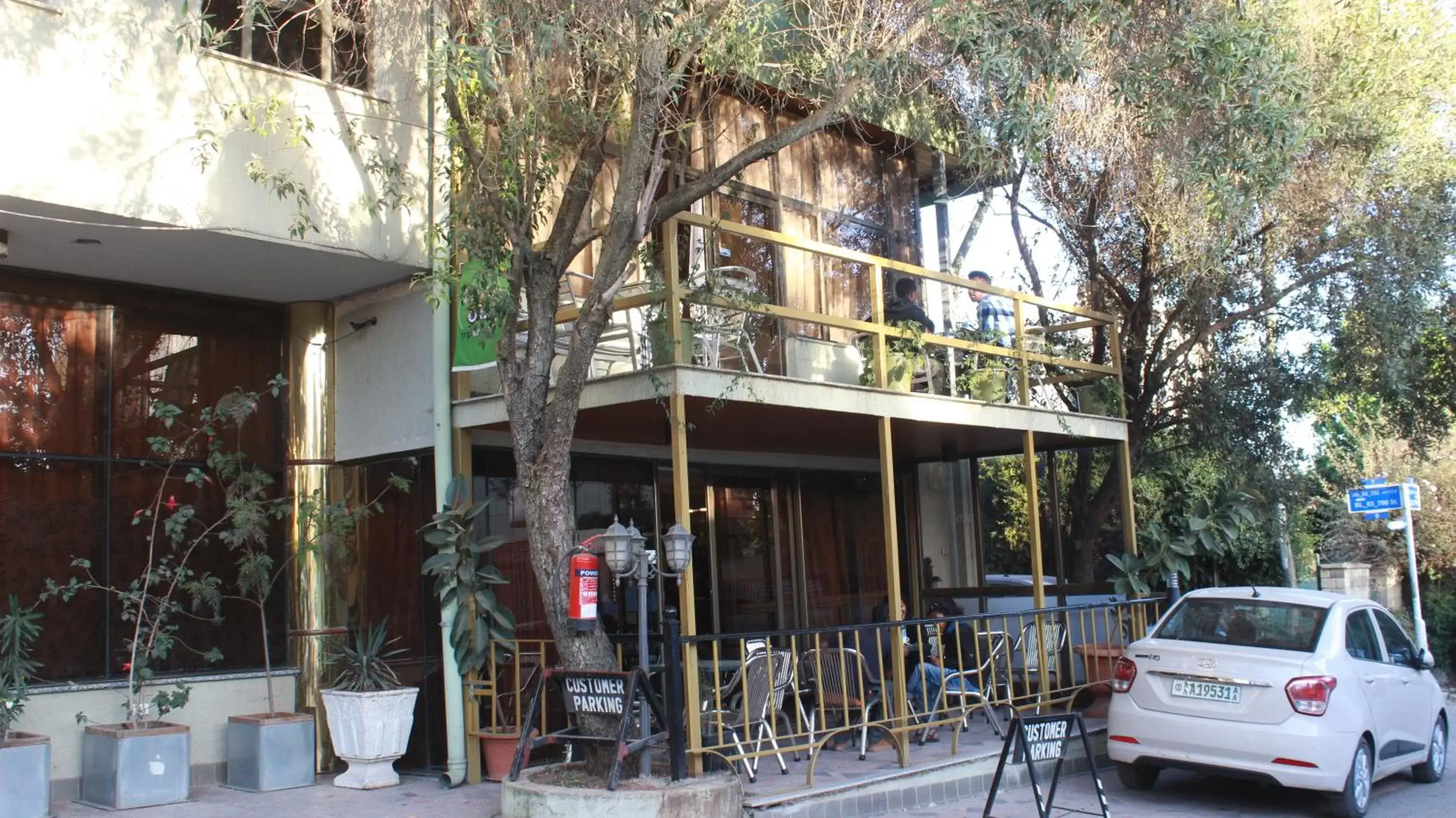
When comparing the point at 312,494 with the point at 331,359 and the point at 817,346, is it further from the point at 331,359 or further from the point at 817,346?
the point at 817,346

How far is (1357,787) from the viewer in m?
8.45

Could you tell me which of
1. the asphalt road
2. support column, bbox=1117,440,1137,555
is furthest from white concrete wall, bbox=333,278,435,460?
support column, bbox=1117,440,1137,555

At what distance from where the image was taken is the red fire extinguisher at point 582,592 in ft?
25.9

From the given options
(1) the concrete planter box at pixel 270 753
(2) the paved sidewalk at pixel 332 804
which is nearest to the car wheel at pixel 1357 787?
(2) the paved sidewalk at pixel 332 804

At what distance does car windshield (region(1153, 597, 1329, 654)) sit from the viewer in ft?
29.4

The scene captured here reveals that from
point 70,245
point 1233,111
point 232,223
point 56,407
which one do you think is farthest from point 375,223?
point 1233,111

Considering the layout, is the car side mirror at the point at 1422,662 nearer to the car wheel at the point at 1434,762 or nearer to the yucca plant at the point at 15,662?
the car wheel at the point at 1434,762

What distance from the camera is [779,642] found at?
11.5 m

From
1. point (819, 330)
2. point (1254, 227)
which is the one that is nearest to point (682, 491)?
point (819, 330)

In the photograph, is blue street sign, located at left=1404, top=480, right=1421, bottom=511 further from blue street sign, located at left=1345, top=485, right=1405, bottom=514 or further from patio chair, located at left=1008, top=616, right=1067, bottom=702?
patio chair, located at left=1008, top=616, right=1067, bottom=702

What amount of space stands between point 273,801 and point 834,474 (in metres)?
6.94

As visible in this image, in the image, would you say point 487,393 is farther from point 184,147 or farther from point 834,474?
point 834,474

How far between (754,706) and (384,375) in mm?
4205

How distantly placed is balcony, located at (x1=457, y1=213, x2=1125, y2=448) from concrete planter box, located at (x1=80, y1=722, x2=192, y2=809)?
10.1 feet
